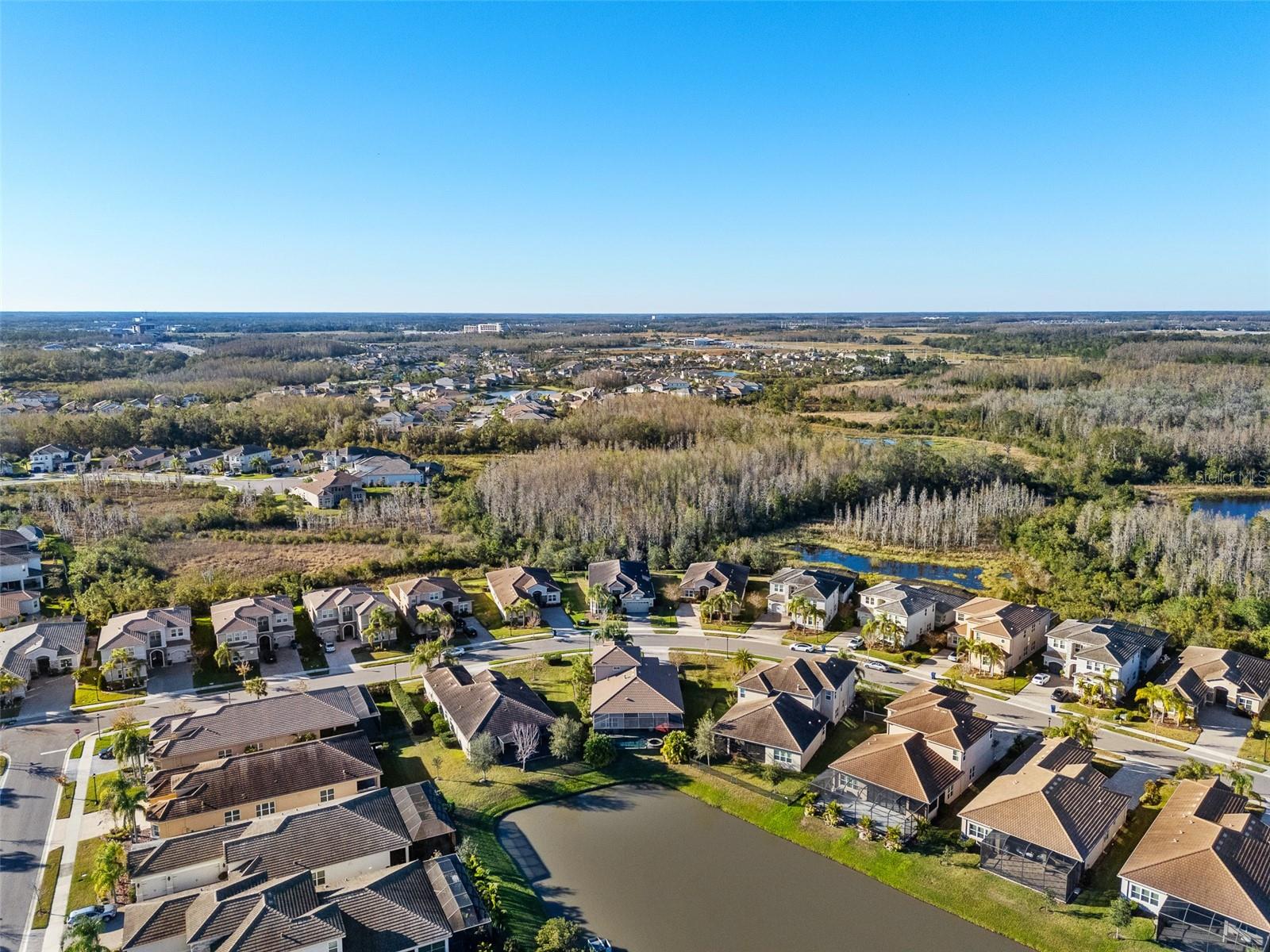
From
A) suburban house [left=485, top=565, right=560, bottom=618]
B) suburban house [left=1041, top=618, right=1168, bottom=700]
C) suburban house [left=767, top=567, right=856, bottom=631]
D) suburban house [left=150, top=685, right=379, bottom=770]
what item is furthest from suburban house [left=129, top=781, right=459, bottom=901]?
suburban house [left=1041, top=618, right=1168, bottom=700]

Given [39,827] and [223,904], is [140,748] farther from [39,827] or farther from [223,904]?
[223,904]

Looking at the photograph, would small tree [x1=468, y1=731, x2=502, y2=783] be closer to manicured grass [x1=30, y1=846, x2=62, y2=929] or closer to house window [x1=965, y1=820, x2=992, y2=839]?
manicured grass [x1=30, y1=846, x2=62, y2=929]

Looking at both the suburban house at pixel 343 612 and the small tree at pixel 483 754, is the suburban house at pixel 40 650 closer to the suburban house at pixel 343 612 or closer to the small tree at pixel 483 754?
the suburban house at pixel 343 612

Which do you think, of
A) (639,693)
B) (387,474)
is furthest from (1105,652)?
(387,474)

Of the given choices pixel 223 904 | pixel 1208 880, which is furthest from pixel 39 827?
pixel 1208 880

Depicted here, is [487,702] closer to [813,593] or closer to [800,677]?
[800,677]

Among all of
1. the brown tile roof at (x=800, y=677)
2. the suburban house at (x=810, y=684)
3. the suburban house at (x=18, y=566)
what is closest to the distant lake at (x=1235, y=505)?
the suburban house at (x=810, y=684)

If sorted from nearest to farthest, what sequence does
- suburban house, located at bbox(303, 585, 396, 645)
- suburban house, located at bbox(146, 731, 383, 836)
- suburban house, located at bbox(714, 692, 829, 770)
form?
suburban house, located at bbox(146, 731, 383, 836) < suburban house, located at bbox(714, 692, 829, 770) < suburban house, located at bbox(303, 585, 396, 645)
